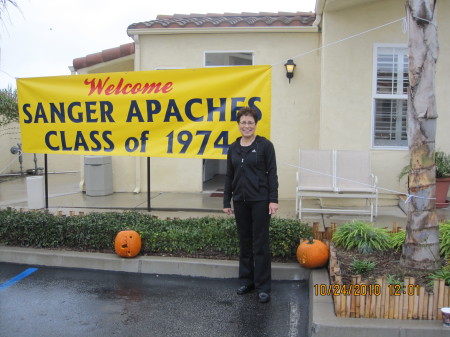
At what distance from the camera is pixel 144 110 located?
6641 millimetres

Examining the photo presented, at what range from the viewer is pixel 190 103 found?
6.41 metres

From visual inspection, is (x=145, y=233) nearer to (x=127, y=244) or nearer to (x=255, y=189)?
(x=127, y=244)

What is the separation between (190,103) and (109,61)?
3967 mm

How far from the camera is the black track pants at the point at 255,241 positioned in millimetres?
4262

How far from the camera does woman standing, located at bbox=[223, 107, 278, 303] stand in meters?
4.23

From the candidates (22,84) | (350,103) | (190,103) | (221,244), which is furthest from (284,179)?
(22,84)

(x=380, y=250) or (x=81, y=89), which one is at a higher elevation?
(x=81, y=89)

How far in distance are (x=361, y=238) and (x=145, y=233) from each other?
2.50 metres

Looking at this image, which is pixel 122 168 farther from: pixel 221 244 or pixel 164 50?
pixel 221 244

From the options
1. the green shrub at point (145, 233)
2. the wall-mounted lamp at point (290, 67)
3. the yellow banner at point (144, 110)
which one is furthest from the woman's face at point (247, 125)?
the wall-mounted lamp at point (290, 67)

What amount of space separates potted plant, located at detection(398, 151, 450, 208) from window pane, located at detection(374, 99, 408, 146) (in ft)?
1.95

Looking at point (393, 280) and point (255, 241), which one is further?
point (255, 241)

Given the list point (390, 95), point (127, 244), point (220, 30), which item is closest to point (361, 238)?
point (127, 244)
